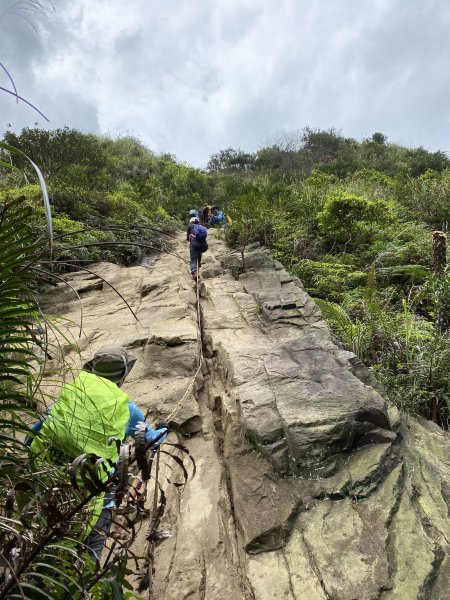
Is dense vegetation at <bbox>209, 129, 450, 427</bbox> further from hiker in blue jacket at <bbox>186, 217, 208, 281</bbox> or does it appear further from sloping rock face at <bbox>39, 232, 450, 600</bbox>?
hiker in blue jacket at <bbox>186, 217, 208, 281</bbox>

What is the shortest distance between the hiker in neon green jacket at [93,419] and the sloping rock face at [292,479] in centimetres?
70

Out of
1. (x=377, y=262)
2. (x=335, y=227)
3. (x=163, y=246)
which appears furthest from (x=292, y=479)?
(x=335, y=227)

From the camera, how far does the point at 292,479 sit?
3.21 meters

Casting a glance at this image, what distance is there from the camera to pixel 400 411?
3957 mm

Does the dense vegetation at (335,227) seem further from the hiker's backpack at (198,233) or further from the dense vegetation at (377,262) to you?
the hiker's backpack at (198,233)

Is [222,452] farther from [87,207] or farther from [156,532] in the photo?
[87,207]

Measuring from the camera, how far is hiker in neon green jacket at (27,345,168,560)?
1.94 metres

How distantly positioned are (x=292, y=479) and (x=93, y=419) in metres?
1.84

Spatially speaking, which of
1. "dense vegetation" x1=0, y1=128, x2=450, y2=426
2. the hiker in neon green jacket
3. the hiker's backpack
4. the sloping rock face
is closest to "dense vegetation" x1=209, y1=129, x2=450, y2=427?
"dense vegetation" x1=0, y1=128, x2=450, y2=426

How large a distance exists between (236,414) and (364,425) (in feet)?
3.90

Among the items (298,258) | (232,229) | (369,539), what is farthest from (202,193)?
(369,539)

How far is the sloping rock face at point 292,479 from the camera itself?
255cm

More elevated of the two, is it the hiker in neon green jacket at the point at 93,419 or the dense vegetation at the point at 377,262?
the dense vegetation at the point at 377,262

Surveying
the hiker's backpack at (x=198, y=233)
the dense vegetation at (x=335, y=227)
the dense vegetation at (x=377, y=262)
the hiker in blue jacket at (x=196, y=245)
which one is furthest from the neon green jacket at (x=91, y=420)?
the hiker's backpack at (x=198, y=233)
